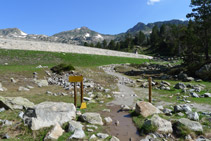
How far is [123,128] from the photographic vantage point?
674 centimetres

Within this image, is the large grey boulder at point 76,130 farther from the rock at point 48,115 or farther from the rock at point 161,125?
the rock at point 161,125

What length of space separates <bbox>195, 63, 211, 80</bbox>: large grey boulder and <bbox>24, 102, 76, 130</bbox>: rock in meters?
20.8

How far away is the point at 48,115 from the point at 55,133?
1138mm

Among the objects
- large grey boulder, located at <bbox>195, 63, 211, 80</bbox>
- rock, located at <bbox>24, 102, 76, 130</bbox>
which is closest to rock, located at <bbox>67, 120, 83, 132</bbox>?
rock, located at <bbox>24, 102, 76, 130</bbox>

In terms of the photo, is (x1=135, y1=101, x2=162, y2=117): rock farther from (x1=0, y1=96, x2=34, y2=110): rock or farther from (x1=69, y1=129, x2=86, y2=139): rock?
(x1=0, y1=96, x2=34, y2=110): rock

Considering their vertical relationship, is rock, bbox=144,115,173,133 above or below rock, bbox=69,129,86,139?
above

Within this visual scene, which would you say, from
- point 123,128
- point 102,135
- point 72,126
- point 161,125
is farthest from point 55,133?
point 161,125

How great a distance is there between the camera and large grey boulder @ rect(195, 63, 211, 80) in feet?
66.8

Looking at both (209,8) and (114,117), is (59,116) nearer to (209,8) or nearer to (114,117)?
(114,117)

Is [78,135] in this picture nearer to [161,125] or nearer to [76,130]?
[76,130]

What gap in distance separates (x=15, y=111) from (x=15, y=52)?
31.0 m

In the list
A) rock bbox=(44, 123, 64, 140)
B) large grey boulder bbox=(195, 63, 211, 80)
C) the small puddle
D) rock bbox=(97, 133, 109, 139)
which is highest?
large grey boulder bbox=(195, 63, 211, 80)

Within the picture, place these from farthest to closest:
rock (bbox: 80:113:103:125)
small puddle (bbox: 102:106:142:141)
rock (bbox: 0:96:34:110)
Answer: rock (bbox: 0:96:34:110) → rock (bbox: 80:113:103:125) → small puddle (bbox: 102:106:142:141)

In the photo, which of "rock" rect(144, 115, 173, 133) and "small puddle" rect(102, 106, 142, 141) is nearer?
"small puddle" rect(102, 106, 142, 141)
